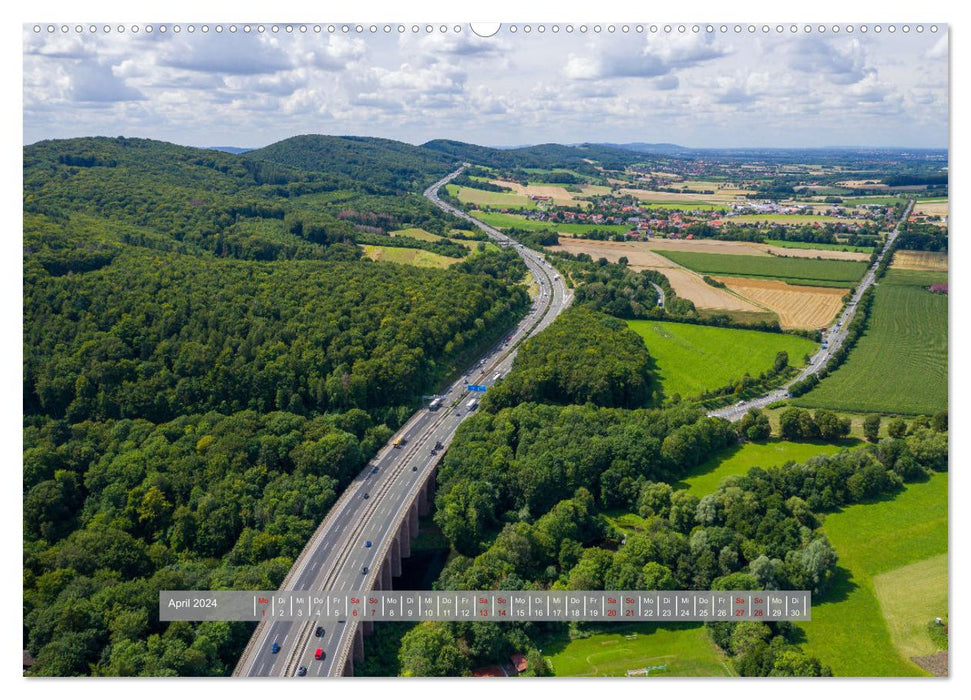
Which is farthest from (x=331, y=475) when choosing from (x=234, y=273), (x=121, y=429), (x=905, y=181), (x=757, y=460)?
(x=905, y=181)

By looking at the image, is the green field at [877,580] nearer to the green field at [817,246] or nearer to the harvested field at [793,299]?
the harvested field at [793,299]

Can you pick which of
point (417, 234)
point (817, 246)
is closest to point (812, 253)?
point (817, 246)

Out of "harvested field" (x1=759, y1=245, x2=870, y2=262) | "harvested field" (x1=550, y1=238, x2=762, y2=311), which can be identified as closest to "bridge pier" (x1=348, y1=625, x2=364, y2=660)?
"harvested field" (x1=550, y1=238, x2=762, y2=311)

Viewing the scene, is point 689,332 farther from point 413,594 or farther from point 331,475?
point 413,594

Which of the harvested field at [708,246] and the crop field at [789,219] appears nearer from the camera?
the harvested field at [708,246]

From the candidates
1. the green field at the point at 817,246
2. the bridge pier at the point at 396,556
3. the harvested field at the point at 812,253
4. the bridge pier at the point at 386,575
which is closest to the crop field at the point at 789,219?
the green field at the point at 817,246

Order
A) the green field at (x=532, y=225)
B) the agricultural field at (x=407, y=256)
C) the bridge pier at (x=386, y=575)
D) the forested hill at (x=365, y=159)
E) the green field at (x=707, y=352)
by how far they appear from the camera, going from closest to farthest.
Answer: the bridge pier at (x=386, y=575) < the green field at (x=707, y=352) < the agricultural field at (x=407, y=256) < the green field at (x=532, y=225) < the forested hill at (x=365, y=159)
